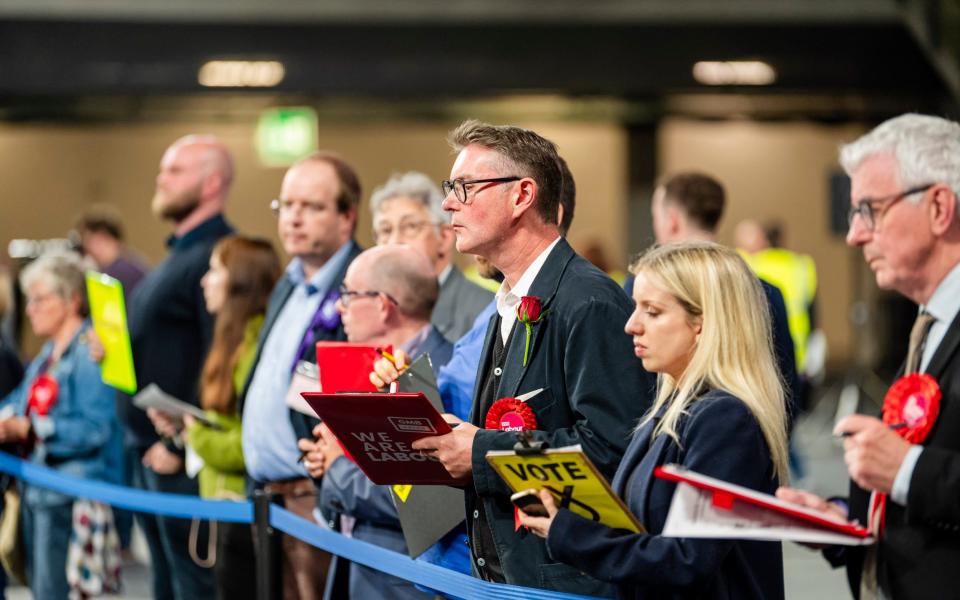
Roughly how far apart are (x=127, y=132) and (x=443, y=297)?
1333cm

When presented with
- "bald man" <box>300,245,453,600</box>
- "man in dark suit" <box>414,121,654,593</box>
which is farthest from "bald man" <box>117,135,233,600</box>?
"man in dark suit" <box>414,121,654,593</box>

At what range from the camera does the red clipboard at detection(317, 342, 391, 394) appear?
3.92m

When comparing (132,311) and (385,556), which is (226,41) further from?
(385,556)

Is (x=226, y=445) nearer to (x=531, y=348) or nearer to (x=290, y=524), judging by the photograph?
(x=290, y=524)

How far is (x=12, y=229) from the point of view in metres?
17.5

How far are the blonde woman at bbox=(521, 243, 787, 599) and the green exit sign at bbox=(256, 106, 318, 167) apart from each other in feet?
41.9

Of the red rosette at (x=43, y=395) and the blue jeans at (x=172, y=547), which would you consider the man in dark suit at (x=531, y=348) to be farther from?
the red rosette at (x=43, y=395)

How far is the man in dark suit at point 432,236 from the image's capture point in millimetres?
5262

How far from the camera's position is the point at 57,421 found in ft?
20.3

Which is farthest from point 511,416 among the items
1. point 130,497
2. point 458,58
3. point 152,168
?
point 152,168

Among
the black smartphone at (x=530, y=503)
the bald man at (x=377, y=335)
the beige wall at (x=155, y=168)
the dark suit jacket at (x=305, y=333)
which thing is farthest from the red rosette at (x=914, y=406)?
the beige wall at (x=155, y=168)

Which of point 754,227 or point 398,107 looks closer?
point 754,227


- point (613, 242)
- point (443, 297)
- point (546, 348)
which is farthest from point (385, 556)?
point (613, 242)

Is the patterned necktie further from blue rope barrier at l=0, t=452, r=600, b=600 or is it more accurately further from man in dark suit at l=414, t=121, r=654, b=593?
blue rope barrier at l=0, t=452, r=600, b=600
